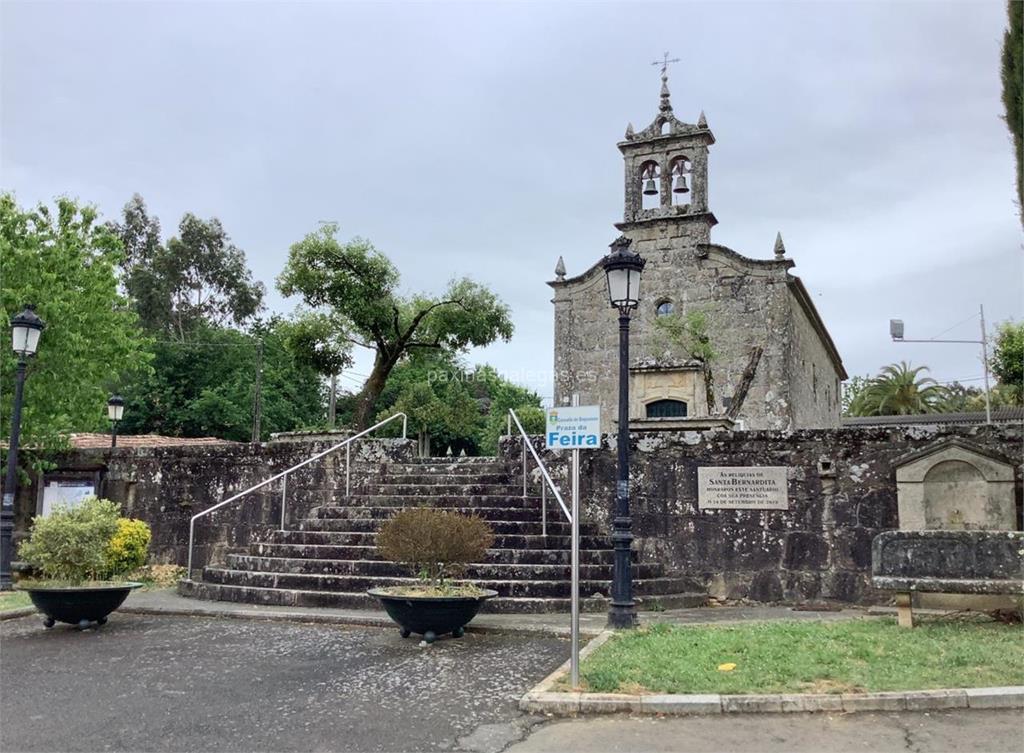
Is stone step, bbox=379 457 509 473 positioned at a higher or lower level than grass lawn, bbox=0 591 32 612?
higher

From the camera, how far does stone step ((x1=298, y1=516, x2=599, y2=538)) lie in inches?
409

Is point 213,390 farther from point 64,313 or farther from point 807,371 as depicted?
point 807,371

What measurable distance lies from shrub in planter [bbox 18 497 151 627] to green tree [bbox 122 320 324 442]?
23757 millimetres

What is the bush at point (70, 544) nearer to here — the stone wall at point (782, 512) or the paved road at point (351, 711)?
the paved road at point (351, 711)

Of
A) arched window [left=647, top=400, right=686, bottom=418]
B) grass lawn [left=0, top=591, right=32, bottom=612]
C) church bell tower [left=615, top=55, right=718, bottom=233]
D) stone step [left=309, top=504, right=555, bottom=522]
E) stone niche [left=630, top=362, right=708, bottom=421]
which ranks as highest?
church bell tower [left=615, top=55, right=718, bottom=233]

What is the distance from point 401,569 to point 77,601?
3.47 m

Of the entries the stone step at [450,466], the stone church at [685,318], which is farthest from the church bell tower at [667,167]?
the stone step at [450,466]

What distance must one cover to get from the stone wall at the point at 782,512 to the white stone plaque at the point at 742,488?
8cm

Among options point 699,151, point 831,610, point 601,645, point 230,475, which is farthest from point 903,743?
point 699,151

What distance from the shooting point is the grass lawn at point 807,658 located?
5293mm

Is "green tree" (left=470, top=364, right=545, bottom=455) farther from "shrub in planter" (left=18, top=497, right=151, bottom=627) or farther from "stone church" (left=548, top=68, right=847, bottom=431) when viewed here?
"shrub in planter" (left=18, top=497, right=151, bottom=627)

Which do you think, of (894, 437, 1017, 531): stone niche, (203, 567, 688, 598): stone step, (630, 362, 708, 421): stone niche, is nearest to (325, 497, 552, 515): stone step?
(203, 567, 688, 598): stone step

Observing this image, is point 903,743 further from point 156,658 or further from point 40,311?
point 40,311

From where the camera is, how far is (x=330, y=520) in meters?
11.1
